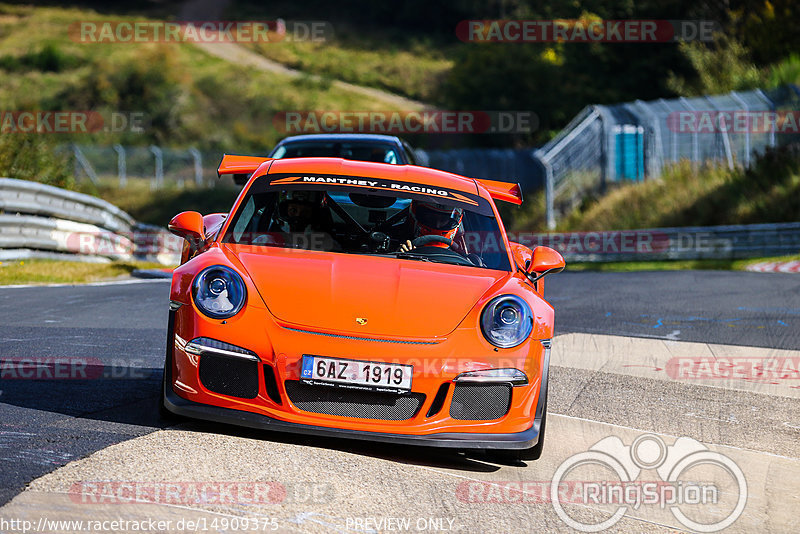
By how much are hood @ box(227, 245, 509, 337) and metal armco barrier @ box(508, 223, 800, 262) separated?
554 inches

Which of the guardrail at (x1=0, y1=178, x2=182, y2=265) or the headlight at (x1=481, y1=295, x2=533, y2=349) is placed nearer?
the headlight at (x1=481, y1=295, x2=533, y2=349)

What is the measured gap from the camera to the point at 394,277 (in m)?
5.49

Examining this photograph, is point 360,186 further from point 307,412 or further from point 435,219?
point 307,412

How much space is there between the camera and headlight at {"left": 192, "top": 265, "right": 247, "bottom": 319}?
515 centimetres

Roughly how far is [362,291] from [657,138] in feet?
75.2

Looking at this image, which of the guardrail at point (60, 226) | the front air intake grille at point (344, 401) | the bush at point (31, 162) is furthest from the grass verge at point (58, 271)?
the front air intake grille at point (344, 401)

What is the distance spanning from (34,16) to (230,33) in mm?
13818

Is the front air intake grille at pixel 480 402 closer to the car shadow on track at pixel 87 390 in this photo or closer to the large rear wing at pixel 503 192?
the car shadow on track at pixel 87 390

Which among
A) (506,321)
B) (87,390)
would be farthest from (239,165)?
(506,321)

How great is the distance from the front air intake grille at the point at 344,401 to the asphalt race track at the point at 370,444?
204 mm

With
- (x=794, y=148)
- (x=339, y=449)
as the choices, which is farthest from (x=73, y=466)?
(x=794, y=148)

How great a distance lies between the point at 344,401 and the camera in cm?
505

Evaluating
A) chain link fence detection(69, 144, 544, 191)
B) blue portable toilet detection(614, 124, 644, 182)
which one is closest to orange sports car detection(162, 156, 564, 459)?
blue portable toilet detection(614, 124, 644, 182)

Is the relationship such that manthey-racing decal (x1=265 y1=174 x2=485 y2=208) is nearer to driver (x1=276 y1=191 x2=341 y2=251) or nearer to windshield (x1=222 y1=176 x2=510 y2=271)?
windshield (x1=222 y1=176 x2=510 y2=271)
